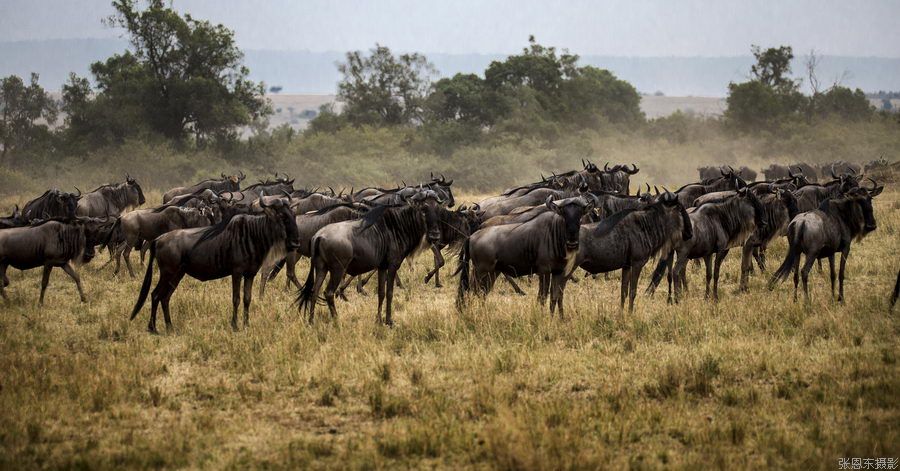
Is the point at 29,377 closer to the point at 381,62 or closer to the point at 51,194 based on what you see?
the point at 51,194

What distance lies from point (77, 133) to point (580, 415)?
37792 mm

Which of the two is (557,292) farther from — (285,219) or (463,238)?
(285,219)

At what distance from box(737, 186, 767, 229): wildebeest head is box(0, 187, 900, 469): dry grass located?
1.21 meters

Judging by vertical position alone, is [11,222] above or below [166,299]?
above

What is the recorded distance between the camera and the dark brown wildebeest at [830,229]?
10461 mm

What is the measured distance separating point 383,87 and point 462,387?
142ft

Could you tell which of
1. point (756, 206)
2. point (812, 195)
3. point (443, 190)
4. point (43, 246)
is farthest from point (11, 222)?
point (812, 195)

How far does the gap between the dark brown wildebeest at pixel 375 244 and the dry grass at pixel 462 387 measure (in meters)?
0.43

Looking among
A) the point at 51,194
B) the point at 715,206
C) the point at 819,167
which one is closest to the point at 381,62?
the point at 819,167

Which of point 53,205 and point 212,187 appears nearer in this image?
point 53,205

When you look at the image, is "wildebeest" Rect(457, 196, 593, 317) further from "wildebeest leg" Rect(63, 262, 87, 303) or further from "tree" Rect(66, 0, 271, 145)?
"tree" Rect(66, 0, 271, 145)

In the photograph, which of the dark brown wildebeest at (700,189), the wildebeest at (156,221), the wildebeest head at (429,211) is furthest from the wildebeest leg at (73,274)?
the dark brown wildebeest at (700,189)

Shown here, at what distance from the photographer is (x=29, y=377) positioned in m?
7.41

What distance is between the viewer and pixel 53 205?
15.5 meters
